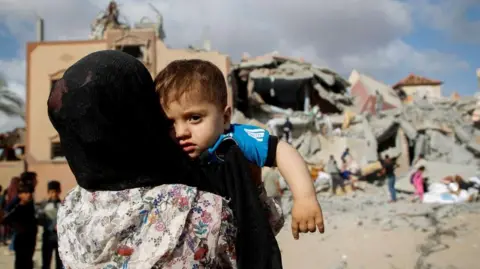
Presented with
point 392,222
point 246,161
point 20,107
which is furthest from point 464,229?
point 20,107

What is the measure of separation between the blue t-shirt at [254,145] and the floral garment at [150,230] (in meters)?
0.23

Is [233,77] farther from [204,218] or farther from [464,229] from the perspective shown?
[204,218]

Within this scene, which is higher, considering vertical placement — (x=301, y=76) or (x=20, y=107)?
(x=301, y=76)

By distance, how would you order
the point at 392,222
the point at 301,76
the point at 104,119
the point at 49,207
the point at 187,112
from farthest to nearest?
the point at 301,76 → the point at 392,222 → the point at 49,207 → the point at 187,112 → the point at 104,119

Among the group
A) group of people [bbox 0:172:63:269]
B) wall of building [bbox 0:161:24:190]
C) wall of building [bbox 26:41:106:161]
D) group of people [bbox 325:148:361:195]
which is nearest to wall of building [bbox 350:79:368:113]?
group of people [bbox 325:148:361:195]

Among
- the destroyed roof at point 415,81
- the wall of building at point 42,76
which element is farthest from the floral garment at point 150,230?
the destroyed roof at point 415,81

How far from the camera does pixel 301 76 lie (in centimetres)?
2209

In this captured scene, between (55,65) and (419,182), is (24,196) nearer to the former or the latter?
(419,182)

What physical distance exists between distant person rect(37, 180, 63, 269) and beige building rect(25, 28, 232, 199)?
14843 mm

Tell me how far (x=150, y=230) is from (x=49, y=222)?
4410 millimetres

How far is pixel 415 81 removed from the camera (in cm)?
4850

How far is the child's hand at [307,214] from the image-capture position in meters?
1.42

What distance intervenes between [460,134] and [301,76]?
8.46 metres

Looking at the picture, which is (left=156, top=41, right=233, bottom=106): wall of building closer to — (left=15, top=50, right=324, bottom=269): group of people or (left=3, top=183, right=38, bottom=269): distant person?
(left=3, top=183, right=38, bottom=269): distant person
